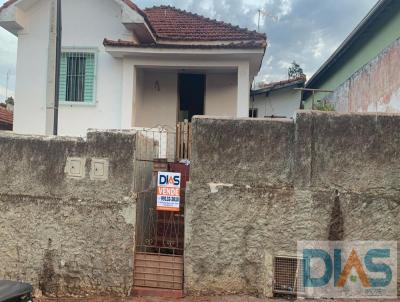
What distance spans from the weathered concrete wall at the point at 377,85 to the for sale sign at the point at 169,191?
4.72m

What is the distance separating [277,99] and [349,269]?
40.4 ft

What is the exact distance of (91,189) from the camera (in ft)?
18.4

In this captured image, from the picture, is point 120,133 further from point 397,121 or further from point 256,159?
point 397,121

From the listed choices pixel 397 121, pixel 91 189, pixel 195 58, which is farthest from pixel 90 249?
pixel 195 58

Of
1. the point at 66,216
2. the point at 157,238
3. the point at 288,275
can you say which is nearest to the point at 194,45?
the point at 157,238

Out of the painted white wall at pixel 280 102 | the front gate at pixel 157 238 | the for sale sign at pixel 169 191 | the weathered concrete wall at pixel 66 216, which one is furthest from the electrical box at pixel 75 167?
the painted white wall at pixel 280 102

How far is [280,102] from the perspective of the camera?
16938mm

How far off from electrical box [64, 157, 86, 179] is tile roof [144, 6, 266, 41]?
549 cm

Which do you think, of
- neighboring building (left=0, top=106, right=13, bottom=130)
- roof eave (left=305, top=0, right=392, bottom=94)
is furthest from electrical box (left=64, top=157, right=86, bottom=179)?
neighboring building (left=0, top=106, right=13, bottom=130)

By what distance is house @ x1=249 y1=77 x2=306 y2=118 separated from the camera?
16.3 meters

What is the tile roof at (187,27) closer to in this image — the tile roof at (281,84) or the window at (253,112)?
the tile roof at (281,84)

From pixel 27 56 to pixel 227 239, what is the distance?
327 inches

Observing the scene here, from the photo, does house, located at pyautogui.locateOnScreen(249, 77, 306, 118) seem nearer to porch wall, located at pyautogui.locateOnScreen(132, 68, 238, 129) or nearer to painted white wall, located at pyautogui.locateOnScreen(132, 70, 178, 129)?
porch wall, located at pyautogui.locateOnScreen(132, 68, 238, 129)

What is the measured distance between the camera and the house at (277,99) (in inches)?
643
